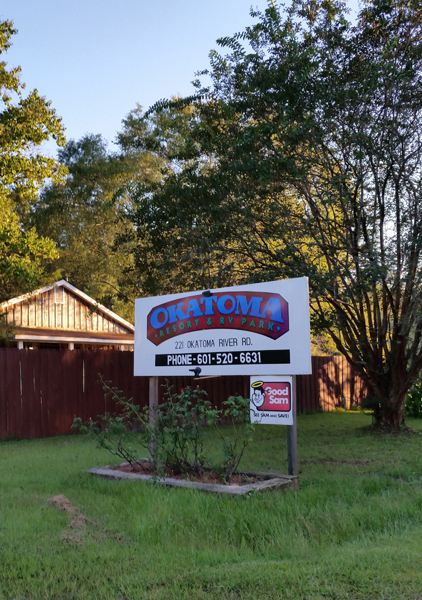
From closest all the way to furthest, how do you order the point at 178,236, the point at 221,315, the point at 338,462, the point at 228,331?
the point at 228,331
the point at 221,315
the point at 338,462
the point at 178,236

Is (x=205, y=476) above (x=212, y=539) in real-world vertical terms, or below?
above

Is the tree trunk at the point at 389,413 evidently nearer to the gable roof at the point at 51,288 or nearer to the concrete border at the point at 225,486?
the concrete border at the point at 225,486

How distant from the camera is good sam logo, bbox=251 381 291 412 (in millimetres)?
7578

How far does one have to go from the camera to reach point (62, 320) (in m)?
Result: 24.7

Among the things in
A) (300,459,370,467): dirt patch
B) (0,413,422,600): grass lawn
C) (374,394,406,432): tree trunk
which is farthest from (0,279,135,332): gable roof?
(300,459,370,467): dirt patch

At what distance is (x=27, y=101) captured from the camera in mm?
18266

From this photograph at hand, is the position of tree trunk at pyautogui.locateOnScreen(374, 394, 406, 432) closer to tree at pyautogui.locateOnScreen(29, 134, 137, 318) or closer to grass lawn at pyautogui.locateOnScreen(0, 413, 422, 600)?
grass lawn at pyautogui.locateOnScreen(0, 413, 422, 600)

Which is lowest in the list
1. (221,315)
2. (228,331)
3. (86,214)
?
(228,331)

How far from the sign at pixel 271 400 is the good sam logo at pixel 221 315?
621mm

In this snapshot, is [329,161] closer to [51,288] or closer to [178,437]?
[178,437]

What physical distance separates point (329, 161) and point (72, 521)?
9.51m

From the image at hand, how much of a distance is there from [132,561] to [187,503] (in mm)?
1587

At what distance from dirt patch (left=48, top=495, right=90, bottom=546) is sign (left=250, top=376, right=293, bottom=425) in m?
2.52

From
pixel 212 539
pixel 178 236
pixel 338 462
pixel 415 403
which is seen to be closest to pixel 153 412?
pixel 338 462
